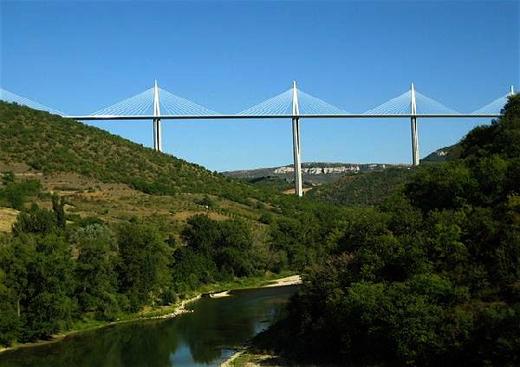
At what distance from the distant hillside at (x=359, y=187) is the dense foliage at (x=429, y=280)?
1741 inches

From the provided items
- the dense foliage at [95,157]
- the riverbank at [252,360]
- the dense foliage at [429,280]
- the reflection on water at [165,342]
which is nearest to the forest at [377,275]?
the dense foliage at [429,280]

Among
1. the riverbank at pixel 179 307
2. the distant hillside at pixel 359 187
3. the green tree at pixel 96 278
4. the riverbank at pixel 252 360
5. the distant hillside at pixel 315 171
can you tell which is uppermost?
the distant hillside at pixel 315 171

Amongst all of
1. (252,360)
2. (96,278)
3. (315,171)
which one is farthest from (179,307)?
(315,171)

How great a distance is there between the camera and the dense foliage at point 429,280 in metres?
17.7

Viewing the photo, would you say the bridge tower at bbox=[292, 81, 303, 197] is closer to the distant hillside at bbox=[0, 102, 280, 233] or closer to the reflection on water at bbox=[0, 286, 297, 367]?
the distant hillside at bbox=[0, 102, 280, 233]

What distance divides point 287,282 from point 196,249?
16.6ft

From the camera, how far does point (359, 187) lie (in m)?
73.6

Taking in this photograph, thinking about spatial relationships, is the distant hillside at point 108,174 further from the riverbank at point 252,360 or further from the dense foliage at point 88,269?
the riverbank at point 252,360

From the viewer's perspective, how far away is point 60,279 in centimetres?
2652

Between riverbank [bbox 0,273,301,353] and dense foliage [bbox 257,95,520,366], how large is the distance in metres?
7.49

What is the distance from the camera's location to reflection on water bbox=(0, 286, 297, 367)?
22.1 metres

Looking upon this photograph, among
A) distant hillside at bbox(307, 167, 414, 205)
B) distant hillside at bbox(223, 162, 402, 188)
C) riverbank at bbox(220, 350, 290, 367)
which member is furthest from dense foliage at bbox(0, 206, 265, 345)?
distant hillside at bbox(223, 162, 402, 188)

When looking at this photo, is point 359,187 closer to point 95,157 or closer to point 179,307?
point 95,157

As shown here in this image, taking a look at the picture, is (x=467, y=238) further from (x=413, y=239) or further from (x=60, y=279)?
(x=60, y=279)
